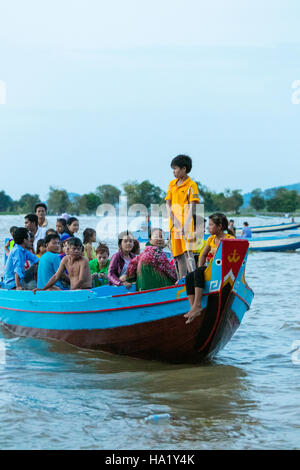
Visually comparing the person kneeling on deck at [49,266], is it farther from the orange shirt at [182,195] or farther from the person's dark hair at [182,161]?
the person's dark hair at [182,161]

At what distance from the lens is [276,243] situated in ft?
90.0

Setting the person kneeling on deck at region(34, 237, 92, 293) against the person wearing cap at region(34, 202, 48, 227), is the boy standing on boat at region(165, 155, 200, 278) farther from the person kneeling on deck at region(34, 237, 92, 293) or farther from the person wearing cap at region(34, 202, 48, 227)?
the person wearing cap at region(34, 202, 48, 227)

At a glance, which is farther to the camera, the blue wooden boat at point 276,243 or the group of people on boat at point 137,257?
the blue wooden boat at point 276,243

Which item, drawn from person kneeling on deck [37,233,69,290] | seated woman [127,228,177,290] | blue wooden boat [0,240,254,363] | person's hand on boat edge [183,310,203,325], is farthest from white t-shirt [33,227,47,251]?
person's hand on boat edge [183,310,203,325]

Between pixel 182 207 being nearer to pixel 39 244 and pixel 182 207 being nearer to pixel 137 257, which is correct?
pixel 137 257

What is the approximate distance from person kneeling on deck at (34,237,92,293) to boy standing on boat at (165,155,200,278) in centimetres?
147

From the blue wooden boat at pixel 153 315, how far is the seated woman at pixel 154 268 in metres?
0.29

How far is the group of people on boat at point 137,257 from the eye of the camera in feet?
21.5

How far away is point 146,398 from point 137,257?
181cm

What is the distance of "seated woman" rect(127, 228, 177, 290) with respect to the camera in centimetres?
704

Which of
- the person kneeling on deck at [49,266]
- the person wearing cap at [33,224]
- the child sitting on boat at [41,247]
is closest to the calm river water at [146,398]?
the person kneeling on deck at [49,266]

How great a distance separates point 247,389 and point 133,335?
1501 millimetres

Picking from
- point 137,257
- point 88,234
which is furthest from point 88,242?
point 137,257

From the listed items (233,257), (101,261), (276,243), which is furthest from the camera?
(276,243)
